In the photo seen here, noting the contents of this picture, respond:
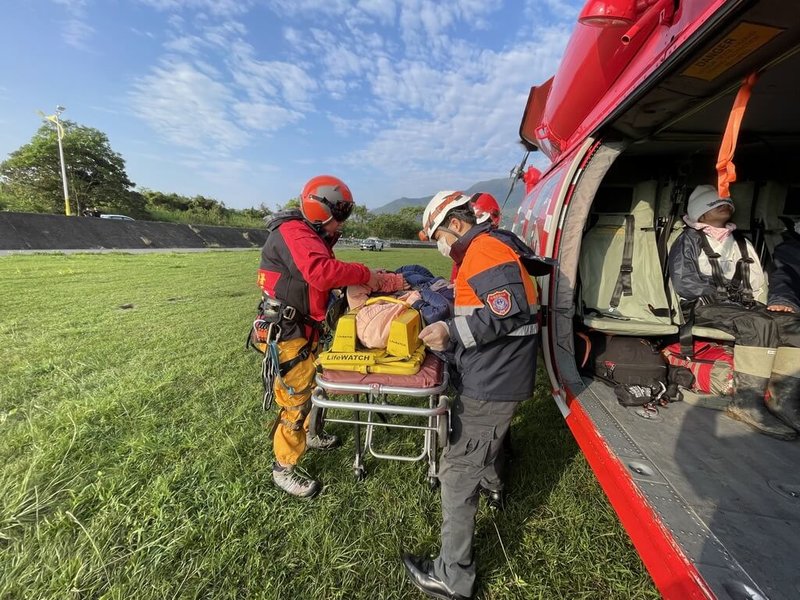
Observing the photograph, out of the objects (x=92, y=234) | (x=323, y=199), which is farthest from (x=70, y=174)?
(x=323, y=199)

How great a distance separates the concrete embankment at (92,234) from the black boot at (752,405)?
85.0 ft

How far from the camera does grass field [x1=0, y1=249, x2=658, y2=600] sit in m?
2.03

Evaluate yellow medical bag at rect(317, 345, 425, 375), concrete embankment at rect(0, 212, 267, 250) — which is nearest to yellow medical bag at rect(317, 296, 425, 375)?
yellow medical bag at rect(317, 345, 425, 375)

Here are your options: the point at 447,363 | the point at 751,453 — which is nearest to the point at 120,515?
the point at 447,363

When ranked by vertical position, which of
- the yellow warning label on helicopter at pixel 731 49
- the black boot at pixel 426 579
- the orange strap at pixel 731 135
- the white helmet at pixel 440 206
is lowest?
the black boot at pixel 426 579

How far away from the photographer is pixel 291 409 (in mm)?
2729

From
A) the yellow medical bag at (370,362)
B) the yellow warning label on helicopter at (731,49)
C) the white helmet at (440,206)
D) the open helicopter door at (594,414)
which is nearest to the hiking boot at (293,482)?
the yellow medical bag at (370,362)

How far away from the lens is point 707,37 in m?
1.56

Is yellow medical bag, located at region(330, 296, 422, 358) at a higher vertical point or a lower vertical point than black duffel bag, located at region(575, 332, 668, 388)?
higher

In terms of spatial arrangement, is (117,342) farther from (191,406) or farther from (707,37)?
(707,37)

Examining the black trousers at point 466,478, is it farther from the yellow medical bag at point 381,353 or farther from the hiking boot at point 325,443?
the hiking boot at point 325,443

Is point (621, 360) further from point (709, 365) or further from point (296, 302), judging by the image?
point (296, 302)

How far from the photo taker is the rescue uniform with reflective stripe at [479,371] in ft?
6.02

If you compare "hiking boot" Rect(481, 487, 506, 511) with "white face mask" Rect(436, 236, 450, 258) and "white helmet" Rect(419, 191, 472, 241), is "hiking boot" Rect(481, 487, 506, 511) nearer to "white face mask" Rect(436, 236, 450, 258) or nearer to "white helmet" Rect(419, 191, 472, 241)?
"white face mask" Rect(436, 236, 450, 258)
